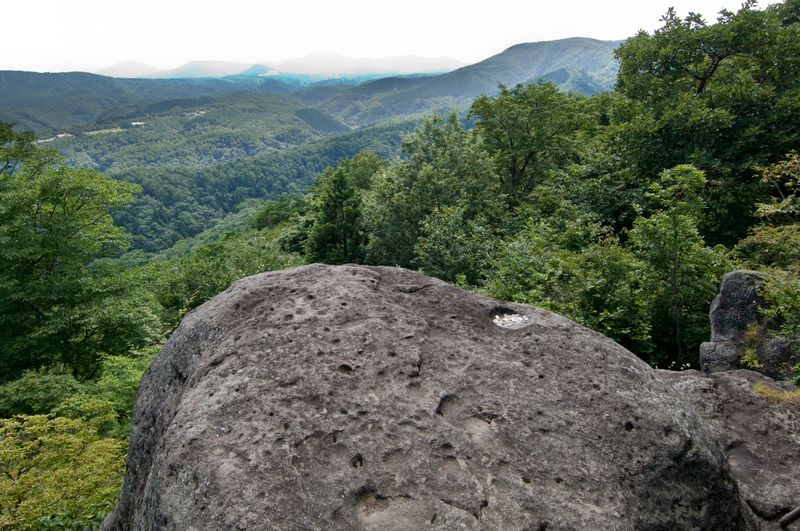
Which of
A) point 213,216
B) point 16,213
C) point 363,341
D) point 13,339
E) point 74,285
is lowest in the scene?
point 213,216

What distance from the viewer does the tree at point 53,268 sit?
72.5 ft

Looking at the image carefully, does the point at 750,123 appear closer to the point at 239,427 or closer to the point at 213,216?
the point at 239,427

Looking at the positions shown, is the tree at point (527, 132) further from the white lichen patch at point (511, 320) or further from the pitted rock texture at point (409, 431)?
the pitted rock texture at point (409, 431)

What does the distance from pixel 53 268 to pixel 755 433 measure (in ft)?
94.6

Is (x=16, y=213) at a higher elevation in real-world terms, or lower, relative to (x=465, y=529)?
lower

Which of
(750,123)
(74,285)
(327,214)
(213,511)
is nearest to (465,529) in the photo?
(213,511)

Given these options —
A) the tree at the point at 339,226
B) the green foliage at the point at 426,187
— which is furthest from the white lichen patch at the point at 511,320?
the tree at the point at 339,226

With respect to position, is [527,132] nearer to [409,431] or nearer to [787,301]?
[787,301]

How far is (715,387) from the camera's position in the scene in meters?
7.45

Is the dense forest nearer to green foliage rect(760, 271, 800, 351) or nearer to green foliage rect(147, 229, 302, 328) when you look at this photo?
green foliage rect(760, 271, 800, 351)

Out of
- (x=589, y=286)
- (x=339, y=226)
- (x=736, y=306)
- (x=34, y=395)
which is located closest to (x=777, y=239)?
(x=736, y=306)

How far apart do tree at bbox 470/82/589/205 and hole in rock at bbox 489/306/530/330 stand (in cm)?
2837

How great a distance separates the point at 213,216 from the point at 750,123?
205807 mm

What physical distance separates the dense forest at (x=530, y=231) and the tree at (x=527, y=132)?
168 millimetres
